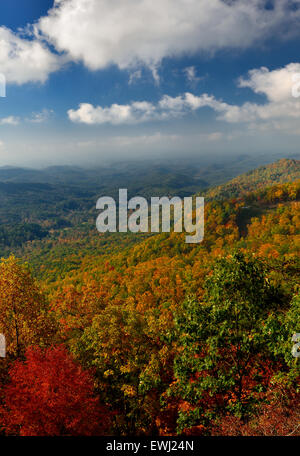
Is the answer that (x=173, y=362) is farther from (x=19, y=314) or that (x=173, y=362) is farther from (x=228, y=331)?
(x=19, y=314)

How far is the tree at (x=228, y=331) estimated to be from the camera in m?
10.9

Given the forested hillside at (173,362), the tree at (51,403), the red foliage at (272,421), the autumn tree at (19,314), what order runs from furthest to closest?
the autumn tree at (19,314)
the tree at (51,403)
the forested hillside at (173,362)
the red foliage at (272,421)

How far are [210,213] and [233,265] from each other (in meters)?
98.8

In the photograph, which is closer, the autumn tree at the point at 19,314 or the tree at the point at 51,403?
the tree at the point at 51,403

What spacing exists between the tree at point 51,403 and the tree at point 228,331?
17.6ft

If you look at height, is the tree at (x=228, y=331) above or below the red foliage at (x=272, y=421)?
above

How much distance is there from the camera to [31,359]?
14023mm

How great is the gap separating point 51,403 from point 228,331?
32.4 feet

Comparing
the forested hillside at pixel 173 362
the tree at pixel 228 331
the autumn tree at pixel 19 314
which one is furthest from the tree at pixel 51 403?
the tree at pixel 228 331

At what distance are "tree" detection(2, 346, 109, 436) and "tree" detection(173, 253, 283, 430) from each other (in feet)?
Answer: 17.6

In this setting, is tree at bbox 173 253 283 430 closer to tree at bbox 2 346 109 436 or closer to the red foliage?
the red foliage

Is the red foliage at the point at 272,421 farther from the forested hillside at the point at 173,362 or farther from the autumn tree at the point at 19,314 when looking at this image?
the autumn tree at the point at 19,314
